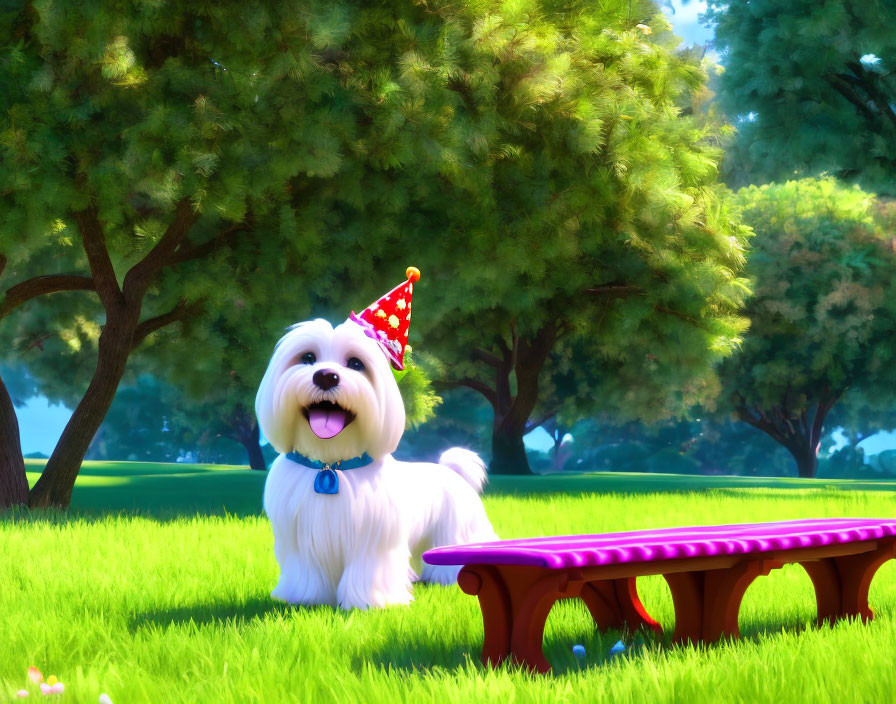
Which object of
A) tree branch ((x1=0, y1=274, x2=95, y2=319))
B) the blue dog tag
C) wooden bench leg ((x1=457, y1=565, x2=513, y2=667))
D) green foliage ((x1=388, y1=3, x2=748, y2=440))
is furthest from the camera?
tree branch ((x1=0, y1=274, x2=95, y2=319))

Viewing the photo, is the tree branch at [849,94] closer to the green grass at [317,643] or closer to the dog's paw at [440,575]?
the green grass at [317,643]

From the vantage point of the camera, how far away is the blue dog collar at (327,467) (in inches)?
203

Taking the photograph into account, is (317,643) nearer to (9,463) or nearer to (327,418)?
(327,418)

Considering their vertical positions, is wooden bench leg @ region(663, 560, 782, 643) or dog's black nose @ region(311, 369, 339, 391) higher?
dog's black nose @ region(311, 369, 339, 391)

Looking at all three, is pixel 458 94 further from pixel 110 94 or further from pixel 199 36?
pixel 110 94

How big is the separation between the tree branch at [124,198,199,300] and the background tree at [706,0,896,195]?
29.1 feet

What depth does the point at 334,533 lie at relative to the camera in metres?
5.17

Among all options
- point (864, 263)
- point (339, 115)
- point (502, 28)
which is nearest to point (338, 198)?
point (339, 115)

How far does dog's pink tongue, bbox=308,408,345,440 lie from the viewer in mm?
4855

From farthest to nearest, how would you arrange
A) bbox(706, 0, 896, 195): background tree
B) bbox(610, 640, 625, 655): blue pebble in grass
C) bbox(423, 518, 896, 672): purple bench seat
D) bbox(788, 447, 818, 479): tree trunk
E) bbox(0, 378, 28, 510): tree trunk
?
bbox(788, 447, 818, 479): tree trunk
bbox(706, 0, 896, 195): background tree
bbox(0, 378, 28, 510): tree trunk
bbox(610, 640, 625, 655): blue pebble in grass
bbox(423, 518, 896, 672): purple bench seat

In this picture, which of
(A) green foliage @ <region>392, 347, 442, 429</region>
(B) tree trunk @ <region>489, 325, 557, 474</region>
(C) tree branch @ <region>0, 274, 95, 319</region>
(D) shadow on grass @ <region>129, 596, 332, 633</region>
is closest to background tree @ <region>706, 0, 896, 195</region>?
(B) tree trunk @ <region>489, 325, 557, 474</region>

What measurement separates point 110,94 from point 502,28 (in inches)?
164

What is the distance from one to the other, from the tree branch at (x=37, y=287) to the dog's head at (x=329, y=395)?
30.4ft

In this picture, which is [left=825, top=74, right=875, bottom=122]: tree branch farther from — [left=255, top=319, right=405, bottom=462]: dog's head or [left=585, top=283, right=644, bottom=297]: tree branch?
[left=255, top=319, right=405, bottom=462]: dog's head
